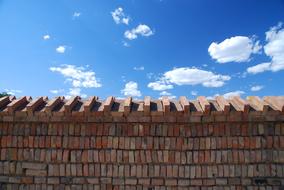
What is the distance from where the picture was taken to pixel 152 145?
Answer: 6.14m

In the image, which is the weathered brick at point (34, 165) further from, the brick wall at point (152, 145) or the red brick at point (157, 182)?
the red brick at point (157, 182)

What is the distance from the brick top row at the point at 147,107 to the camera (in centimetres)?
600

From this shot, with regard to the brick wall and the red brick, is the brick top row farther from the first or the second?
the red brick

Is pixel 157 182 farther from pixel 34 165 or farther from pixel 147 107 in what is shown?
pixel 34 165

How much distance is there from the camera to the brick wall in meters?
6.05

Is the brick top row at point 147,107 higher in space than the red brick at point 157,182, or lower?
higher

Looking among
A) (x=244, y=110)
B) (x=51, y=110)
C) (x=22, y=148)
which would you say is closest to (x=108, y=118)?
(x=51, y=110)

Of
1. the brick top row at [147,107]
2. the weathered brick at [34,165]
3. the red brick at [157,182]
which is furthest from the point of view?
the weathered brick at [34,165]

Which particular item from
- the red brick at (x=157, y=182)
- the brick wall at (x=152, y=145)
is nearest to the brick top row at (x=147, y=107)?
the brick wall at (x=152, y=145)

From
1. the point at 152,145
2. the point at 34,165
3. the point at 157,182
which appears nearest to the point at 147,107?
A: the point at 152,145

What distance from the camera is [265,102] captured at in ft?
20.9

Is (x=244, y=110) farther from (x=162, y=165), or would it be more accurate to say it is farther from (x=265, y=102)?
(x=162, y=165)

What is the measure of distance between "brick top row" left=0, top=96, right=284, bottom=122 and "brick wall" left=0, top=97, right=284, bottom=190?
0.06 feet

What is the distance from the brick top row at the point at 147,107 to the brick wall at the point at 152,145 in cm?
2
